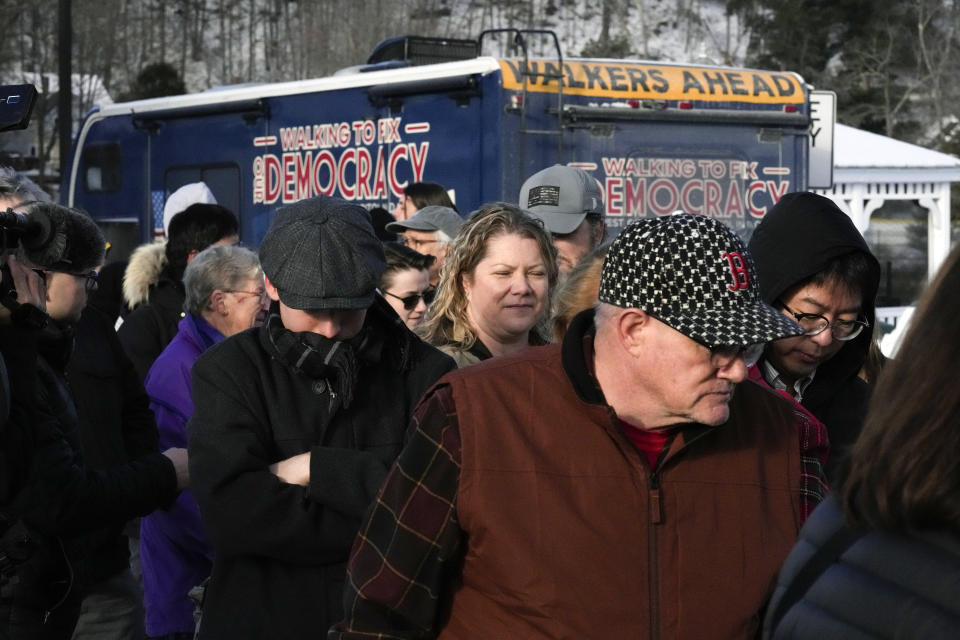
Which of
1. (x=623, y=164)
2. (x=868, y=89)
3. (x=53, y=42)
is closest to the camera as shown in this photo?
(x=623, y=164)

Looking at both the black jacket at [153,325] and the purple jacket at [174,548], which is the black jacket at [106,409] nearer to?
the purple jacket at [174,548]

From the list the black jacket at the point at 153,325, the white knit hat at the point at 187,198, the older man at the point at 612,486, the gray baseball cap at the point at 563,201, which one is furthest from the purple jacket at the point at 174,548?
the white knit hat at the point at 187,198

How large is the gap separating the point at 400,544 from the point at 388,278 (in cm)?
317

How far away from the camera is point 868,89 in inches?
1816

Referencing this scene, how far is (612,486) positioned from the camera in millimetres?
2527

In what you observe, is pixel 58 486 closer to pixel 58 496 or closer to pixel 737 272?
pixel 58 496

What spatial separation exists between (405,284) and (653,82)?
200 inches

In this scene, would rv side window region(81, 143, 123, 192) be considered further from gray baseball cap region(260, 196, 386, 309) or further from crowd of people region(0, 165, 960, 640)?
gray baseball cap region(260, 196, 386, 309)

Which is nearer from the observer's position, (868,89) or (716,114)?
(716,114)

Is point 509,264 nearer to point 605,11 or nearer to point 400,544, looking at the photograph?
A: point 400,544

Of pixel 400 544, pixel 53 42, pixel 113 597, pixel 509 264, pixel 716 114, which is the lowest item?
pixel 113 597

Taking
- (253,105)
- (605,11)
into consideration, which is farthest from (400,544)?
(605,11)

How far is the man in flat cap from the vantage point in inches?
130

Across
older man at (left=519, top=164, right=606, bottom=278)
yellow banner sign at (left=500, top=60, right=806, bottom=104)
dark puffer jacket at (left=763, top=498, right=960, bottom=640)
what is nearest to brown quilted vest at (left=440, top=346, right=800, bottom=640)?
dark puffer jacket at (left=763, top=498, right=960, bottom=640)
